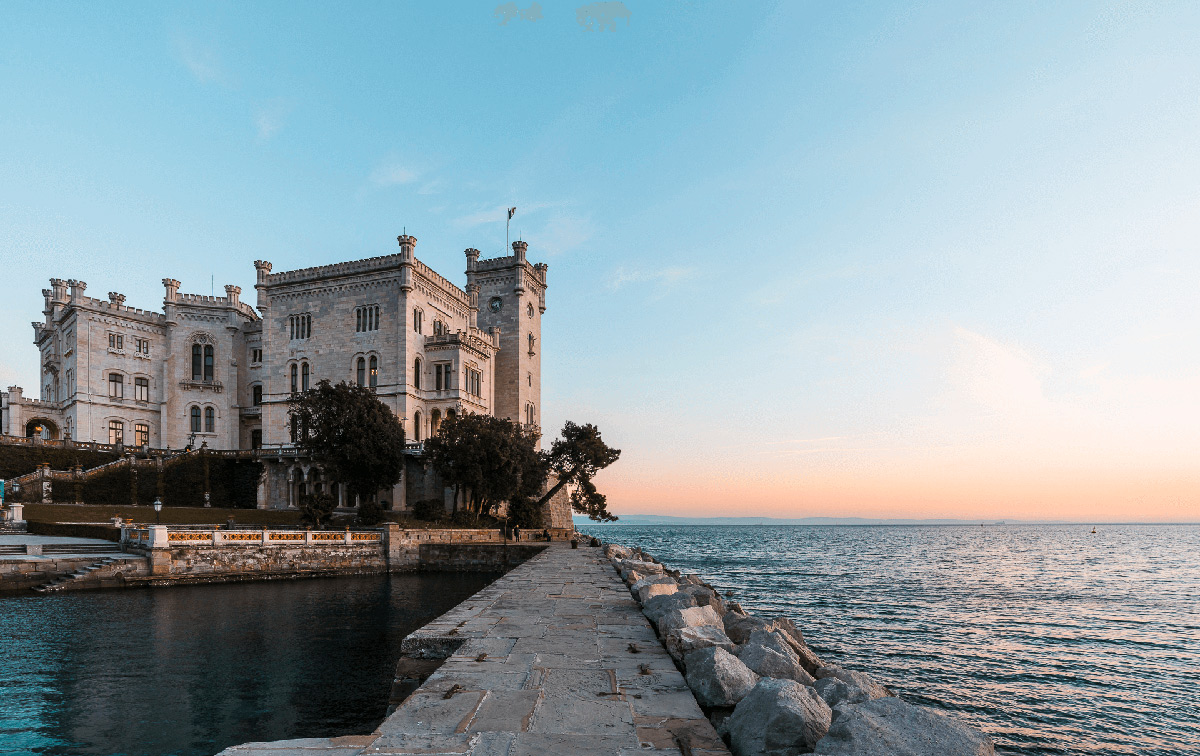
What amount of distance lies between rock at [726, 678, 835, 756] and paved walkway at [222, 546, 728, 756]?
265 millimetres

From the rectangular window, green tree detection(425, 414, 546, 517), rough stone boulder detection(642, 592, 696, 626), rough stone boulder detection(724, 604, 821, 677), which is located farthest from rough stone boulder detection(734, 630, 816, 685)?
the rectangular window

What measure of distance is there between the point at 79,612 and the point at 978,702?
75.7 ft

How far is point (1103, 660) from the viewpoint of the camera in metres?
18.1

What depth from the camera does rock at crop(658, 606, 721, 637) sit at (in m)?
8.65

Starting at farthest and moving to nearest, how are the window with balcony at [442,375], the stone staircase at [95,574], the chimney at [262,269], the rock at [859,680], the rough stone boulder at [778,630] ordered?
the chimney at [262,269] < the window with balcony at [442,375] < the stone staircase at [95,574] < the rough stone boulder at [778,630] < the rock at [859,680]

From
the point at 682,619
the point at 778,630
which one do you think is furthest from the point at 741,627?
the point at 682,619

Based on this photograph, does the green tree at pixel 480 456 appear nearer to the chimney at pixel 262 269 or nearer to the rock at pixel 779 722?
the chimney at pixel 262 269

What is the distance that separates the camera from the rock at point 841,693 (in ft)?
23.6

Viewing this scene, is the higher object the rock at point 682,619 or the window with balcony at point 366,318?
the window with balcony at point 366,318

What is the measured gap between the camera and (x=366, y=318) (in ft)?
153

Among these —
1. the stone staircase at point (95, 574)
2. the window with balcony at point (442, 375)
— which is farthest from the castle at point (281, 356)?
the stone staircase at point (95, 574)

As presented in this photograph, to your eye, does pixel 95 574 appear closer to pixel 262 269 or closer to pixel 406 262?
pixel 406 262

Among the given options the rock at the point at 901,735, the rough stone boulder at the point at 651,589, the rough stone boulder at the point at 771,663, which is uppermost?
the rock at the point at 901,735

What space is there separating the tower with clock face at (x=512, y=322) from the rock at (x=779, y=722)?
5230cm
